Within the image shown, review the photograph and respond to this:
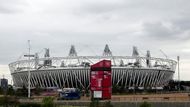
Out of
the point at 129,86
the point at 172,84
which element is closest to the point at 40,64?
the point at 129,86

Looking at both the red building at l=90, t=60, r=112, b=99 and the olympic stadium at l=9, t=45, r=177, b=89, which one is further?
the olympic stadium at l=9, t=45, r=177, b=89

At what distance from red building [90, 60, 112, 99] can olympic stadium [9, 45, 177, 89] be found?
107719mm

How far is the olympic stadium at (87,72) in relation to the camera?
525 ft

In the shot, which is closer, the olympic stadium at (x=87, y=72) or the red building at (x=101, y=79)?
the red building at (x=101, y=79)

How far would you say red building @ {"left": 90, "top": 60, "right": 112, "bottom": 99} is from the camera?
47.6 metres

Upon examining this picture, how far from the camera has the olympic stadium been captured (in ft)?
525

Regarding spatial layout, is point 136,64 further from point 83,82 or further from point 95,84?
point 95,84

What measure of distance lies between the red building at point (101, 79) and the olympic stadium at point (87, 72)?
10772 centimetres

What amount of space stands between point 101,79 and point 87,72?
4346 inches

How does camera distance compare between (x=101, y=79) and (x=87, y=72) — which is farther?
(x=87, y=72)

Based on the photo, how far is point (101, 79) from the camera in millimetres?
47875

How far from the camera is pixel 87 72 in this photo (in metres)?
158

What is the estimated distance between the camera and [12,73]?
187 meters

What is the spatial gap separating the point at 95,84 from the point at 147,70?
11619 centimetres
